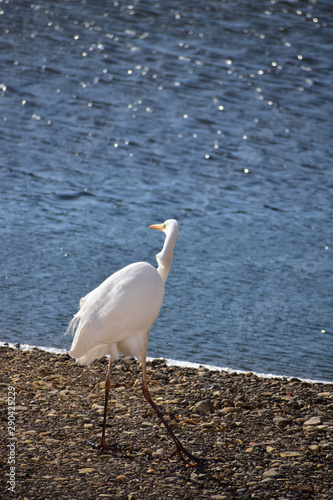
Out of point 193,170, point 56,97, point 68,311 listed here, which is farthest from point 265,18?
point 68,311

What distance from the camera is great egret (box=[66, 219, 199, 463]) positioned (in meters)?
4.11

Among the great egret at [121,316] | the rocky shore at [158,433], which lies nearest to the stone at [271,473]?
the rocky shore at [158,433]

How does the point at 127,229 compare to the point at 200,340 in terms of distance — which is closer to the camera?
the point at 200,340

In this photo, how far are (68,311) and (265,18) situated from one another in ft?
36.1

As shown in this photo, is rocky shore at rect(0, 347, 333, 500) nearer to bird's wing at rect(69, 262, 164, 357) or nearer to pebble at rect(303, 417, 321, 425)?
pebble at rect(303, 417, 321, 425)

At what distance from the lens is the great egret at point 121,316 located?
4.11 meters

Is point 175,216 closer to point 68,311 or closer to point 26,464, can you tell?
point 68,311

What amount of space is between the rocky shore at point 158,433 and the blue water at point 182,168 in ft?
2.51

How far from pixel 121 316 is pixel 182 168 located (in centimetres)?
667

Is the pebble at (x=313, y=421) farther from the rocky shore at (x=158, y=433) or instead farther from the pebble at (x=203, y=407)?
the pebble at (x=203, y=407)

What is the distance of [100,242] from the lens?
8219 mm

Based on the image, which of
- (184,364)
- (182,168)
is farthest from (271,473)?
(182,168)

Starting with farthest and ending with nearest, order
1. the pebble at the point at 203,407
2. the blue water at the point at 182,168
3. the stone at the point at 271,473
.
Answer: the blue water at the point at 182,168
the pebble at the point at 203,407
the stone at the point at 271,473

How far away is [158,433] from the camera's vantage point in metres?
4.25
